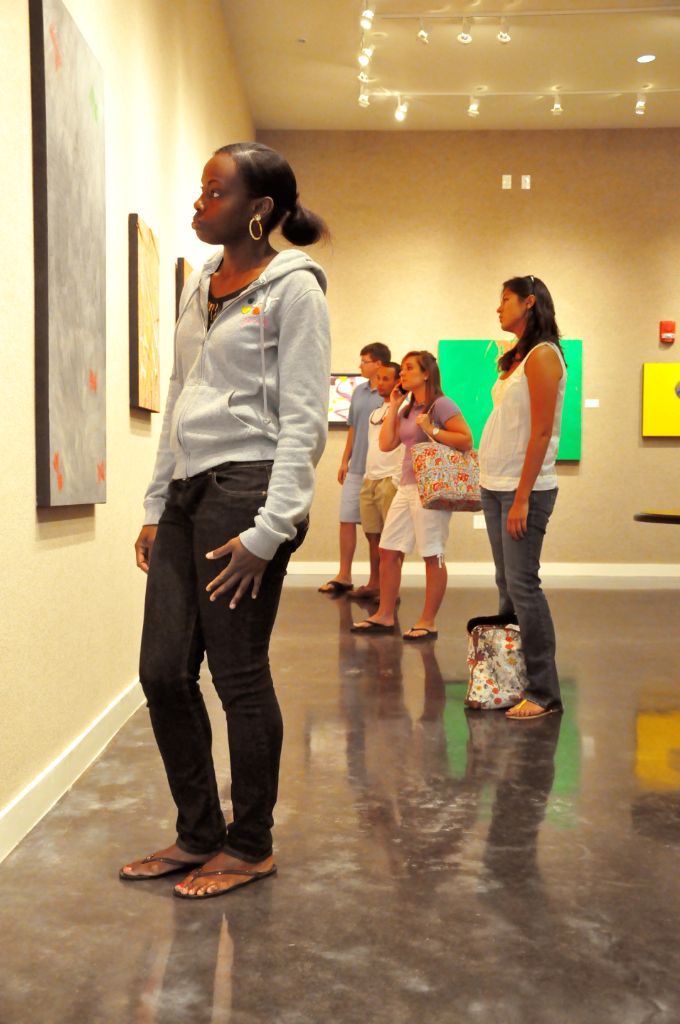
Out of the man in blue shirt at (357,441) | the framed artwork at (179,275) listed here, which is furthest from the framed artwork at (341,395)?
the framed artwork at (179,275)

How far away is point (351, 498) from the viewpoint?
7191 millimetres

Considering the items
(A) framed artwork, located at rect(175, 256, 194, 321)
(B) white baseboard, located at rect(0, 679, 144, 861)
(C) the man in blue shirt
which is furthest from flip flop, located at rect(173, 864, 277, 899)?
(C) the man in blue shirt

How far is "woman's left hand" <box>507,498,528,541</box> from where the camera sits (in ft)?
11.7

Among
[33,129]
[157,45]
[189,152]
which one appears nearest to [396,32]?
[189,152]

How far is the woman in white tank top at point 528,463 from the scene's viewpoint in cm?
356

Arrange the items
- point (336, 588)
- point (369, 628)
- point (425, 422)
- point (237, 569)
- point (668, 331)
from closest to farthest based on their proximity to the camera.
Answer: point (237, 569), point (425, 422), point (369, 628), point (336, 588), point (668, 331)

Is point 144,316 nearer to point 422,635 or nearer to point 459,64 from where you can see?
point 422,635

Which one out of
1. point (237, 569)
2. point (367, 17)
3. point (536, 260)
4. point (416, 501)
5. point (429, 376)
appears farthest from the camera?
point (536, 260)

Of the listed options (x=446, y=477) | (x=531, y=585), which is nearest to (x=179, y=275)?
(x=446, y=477)

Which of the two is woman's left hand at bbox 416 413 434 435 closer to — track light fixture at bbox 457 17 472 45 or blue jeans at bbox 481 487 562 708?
blue jeans at bbox 481 487 562 708

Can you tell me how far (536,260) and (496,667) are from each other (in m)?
6.31

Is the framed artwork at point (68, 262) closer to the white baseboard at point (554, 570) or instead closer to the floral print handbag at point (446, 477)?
the floral print handbag at point (446, 477)

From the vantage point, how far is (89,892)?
6.91ft

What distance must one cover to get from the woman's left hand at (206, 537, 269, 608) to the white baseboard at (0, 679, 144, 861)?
32.7 inches
